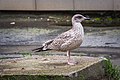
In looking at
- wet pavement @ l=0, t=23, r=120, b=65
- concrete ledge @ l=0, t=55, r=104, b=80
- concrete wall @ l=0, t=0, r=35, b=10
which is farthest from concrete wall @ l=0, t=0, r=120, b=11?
concrete ledge @ l=0, t=55, r=104, b=80

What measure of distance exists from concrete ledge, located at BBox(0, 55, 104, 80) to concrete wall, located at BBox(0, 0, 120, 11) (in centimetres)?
890

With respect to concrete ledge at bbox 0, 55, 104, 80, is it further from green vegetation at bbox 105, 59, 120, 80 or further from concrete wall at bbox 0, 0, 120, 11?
concrete wall at bbox 0, 0, 120, 11

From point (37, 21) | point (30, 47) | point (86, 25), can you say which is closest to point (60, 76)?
point (30, 47)

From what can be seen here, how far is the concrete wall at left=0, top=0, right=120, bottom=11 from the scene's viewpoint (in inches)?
629

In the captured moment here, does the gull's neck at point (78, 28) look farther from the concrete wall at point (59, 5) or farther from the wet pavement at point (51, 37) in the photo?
the concrete wall at point (59, 5)

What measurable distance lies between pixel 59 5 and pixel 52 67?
9.89 meters

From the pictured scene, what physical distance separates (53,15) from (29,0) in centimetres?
97

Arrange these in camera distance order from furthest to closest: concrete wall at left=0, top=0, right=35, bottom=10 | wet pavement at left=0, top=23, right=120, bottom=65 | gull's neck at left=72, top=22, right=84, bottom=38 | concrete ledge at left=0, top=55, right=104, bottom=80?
concrete wall at left=0, top=0, right=35, bottom=10, wet pavement at left=0, top=23, right=120, bottom=65, gull's neck at left=72, top=22, right=84, bottom=38, concrete ledge at left=0, top=55, right=104, bottom=80

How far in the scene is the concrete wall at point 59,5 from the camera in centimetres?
1597

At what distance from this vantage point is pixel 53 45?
643 cm

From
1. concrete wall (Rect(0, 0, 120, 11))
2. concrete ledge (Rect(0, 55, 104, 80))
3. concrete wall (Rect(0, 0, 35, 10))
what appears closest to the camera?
concrete ledge (Rect(0, 55, 104, 80))

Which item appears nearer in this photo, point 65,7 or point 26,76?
point 26,76

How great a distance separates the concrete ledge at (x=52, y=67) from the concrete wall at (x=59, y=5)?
29.2 ft

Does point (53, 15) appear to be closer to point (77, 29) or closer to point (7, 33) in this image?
point (7, 33)
